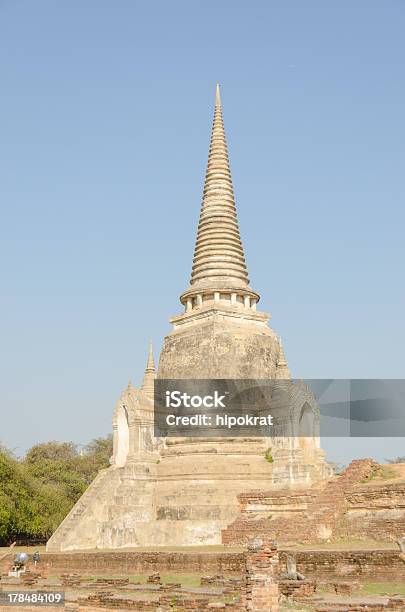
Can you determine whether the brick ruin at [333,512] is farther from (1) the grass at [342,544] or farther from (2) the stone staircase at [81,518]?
(2) the stone staircase at [81,518]

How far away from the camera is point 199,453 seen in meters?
26.2

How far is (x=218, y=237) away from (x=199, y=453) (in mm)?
9705

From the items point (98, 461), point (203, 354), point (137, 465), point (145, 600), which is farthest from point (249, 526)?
point (98, 461)

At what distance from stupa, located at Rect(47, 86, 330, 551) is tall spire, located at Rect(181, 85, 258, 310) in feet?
0.25

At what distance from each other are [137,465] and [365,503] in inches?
339

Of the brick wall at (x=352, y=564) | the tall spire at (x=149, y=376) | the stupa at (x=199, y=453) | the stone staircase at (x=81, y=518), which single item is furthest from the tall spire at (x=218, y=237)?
the brick wall at (x=352, y=564)

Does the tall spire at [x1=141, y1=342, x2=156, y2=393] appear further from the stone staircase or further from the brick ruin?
the brick ruin

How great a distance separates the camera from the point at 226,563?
17.8 meters

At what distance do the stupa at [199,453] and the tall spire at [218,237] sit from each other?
8 cm

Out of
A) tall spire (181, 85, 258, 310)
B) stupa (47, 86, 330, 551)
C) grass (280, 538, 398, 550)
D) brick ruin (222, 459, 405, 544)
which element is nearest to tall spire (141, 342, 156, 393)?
stupa (47, 86, 330, 551)

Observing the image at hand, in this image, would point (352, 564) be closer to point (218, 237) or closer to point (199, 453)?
point (199, 453)

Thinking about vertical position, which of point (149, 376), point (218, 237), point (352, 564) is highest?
point (218, 237)

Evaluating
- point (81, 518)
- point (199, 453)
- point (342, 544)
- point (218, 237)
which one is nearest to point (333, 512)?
point (342, 544)

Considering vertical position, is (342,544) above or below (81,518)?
below
